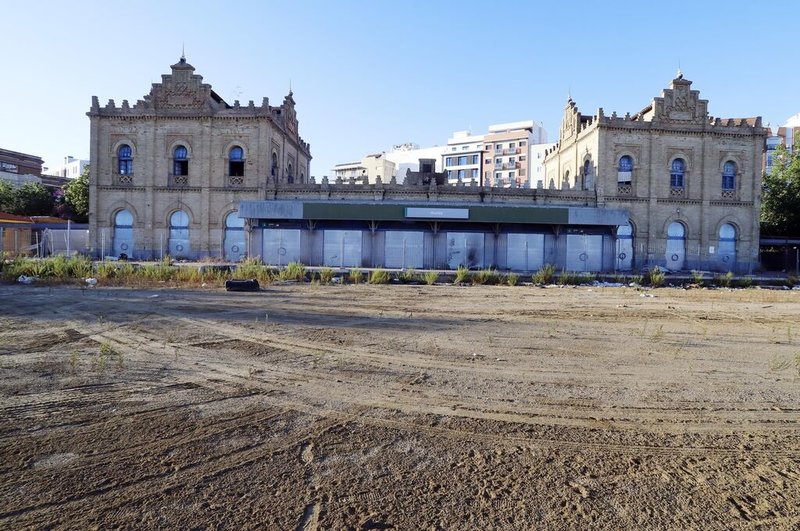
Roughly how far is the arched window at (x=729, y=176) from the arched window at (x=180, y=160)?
131 feet

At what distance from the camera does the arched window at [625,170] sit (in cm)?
3459

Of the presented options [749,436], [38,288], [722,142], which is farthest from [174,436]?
[722,142]

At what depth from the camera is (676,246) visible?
34.3 metres

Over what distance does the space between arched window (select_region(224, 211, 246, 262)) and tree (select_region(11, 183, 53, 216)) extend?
1264 inches

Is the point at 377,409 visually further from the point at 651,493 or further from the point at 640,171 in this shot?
the point at 640,171

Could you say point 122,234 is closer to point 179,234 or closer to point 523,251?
point 179,234

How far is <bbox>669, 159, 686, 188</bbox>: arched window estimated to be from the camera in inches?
1367

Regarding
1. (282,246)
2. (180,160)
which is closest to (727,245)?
(282,246)

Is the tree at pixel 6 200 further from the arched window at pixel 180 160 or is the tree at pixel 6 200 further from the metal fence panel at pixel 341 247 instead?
the metal fence panel at pixel 341 247

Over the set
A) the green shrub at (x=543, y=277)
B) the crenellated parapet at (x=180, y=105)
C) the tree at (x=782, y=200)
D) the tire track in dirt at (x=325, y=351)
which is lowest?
the tire track in dirt at (x=325, y=351)

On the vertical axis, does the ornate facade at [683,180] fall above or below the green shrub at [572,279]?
above

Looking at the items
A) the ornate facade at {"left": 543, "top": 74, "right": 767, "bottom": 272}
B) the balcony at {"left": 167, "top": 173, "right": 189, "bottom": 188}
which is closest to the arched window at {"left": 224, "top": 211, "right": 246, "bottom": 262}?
the balcony at {"left": 167, "top": 173, "right": 189, "bottom": 188}

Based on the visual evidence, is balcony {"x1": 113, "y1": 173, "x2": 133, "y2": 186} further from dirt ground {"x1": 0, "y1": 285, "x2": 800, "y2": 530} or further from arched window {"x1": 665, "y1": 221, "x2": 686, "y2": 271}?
arched window {"x1": 665, "y1": 221, "x2": 686, "y2": 271}

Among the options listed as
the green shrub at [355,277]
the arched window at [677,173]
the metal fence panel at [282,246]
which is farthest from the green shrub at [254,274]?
the arched window at [677,173]
